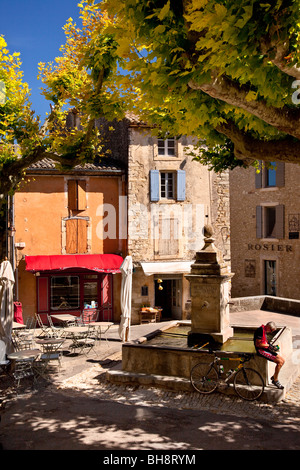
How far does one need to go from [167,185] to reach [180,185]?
66cm

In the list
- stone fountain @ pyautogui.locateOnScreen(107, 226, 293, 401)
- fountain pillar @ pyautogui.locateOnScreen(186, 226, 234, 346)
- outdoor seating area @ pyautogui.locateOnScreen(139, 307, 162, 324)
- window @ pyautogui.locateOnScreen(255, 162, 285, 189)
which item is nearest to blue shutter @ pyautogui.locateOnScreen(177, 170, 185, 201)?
outdoor seating area @ pyautogui.locateOnScreen(139, 307, 162, 324)

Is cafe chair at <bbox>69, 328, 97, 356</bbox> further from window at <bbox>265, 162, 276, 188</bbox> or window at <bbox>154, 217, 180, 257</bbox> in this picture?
window at <bbox>265, 162, 276, 188</bbox>

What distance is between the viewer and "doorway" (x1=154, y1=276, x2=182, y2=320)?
70.6 feet

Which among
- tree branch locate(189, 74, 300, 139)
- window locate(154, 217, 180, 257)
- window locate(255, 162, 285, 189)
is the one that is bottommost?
window locate(154, 217, 180, 257)

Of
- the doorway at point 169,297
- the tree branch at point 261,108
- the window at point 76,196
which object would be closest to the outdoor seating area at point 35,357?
the window at point 76,196

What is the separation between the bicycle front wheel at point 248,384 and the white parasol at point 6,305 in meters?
5.72

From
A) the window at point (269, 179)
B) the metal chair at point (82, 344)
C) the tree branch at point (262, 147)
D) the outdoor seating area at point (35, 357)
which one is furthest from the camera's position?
the window at point (269, 179)

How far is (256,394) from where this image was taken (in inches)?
362

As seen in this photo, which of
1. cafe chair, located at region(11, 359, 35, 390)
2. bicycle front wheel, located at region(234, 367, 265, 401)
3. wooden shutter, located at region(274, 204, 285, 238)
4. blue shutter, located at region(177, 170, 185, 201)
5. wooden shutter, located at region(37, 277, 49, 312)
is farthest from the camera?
wooden shutter, located at region(274, 204, 285, 238)

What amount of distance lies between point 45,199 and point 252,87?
14056mm

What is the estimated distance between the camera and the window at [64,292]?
1995cm

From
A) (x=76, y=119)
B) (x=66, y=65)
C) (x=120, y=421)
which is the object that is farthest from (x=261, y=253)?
(x=120, y=421)

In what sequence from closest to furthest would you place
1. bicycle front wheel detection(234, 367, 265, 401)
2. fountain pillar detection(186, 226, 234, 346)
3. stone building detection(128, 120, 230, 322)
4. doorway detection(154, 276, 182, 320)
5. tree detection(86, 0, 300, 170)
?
tree detection(86, 0, 300, 170) → bicycle front wheel detection(234, 367, 265, 401) → fountain pillar detection(186, 226, 234, 346) → stone building detection(128, 120, 230, 322) → doorway detection(154, 276, 182, 320)

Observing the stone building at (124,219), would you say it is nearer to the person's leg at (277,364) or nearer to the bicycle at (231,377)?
the bicycle at (231,377)
